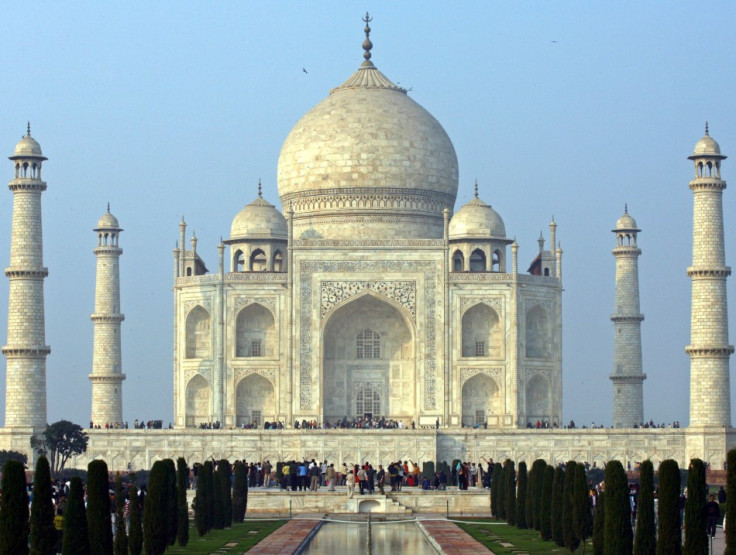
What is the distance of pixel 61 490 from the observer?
26.0 m

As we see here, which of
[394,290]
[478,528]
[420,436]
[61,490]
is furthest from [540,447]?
[61,490]

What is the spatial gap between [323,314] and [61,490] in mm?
15571

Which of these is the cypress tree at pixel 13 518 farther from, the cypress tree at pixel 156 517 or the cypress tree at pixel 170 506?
the cypress tree at pixel 170 506

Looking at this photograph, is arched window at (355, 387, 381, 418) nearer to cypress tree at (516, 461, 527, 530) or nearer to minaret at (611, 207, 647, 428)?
minaret at (611, 207, 647, 428)

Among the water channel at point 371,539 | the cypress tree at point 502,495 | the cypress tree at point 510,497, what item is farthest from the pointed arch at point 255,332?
the cypress tree at point 510,497

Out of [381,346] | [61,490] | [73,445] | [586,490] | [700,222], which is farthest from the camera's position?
[381,346]

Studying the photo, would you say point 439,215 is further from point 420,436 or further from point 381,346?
point 420,436

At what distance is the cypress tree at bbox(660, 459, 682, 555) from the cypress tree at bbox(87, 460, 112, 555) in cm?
596

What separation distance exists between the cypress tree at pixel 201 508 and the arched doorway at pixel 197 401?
16497 mm

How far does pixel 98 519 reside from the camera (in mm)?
18906

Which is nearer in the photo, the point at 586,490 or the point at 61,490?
the point at 586,490

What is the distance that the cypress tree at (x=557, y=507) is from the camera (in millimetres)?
22969

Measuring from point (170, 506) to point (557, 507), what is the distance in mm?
5341

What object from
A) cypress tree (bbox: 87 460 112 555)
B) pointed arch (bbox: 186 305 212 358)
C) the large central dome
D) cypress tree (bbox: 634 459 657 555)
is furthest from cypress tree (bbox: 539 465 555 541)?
the large central dome
